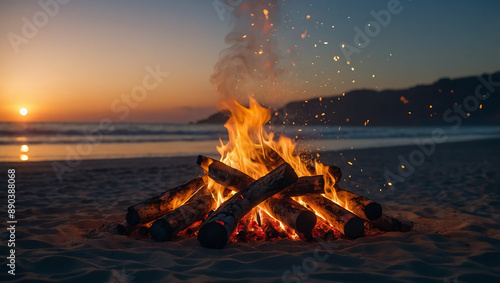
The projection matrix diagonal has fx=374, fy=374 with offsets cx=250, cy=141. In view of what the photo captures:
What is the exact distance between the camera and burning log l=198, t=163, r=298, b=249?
163 inches

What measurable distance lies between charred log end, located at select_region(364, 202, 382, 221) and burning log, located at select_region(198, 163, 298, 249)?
1052mm

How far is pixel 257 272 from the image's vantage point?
345 centimetres

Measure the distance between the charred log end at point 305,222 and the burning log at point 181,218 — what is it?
4.30ft

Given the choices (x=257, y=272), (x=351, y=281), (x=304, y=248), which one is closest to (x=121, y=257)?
(x=257, y=272)

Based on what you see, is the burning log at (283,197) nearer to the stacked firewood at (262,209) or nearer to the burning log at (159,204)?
the stacked firewood at (262,209)

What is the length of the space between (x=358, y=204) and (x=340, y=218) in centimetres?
50

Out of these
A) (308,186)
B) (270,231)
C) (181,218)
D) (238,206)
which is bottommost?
(270,231)

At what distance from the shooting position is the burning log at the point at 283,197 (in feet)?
14.3

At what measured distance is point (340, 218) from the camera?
4.52 metres

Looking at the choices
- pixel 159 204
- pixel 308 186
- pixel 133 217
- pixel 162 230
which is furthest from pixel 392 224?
pixel 133 217

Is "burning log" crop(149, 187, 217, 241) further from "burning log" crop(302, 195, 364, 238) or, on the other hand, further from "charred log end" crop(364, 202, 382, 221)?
"charred log end" crop(364, 202, 382, 221)

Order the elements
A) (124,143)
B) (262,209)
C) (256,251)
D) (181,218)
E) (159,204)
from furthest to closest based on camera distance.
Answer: (124,143) < (262,209) < (159,204) < (181,218) < (256,251)

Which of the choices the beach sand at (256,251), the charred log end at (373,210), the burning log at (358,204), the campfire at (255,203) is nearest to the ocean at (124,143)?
the campfire at (255,203)

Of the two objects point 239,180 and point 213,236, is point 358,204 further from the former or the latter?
point 213,236
